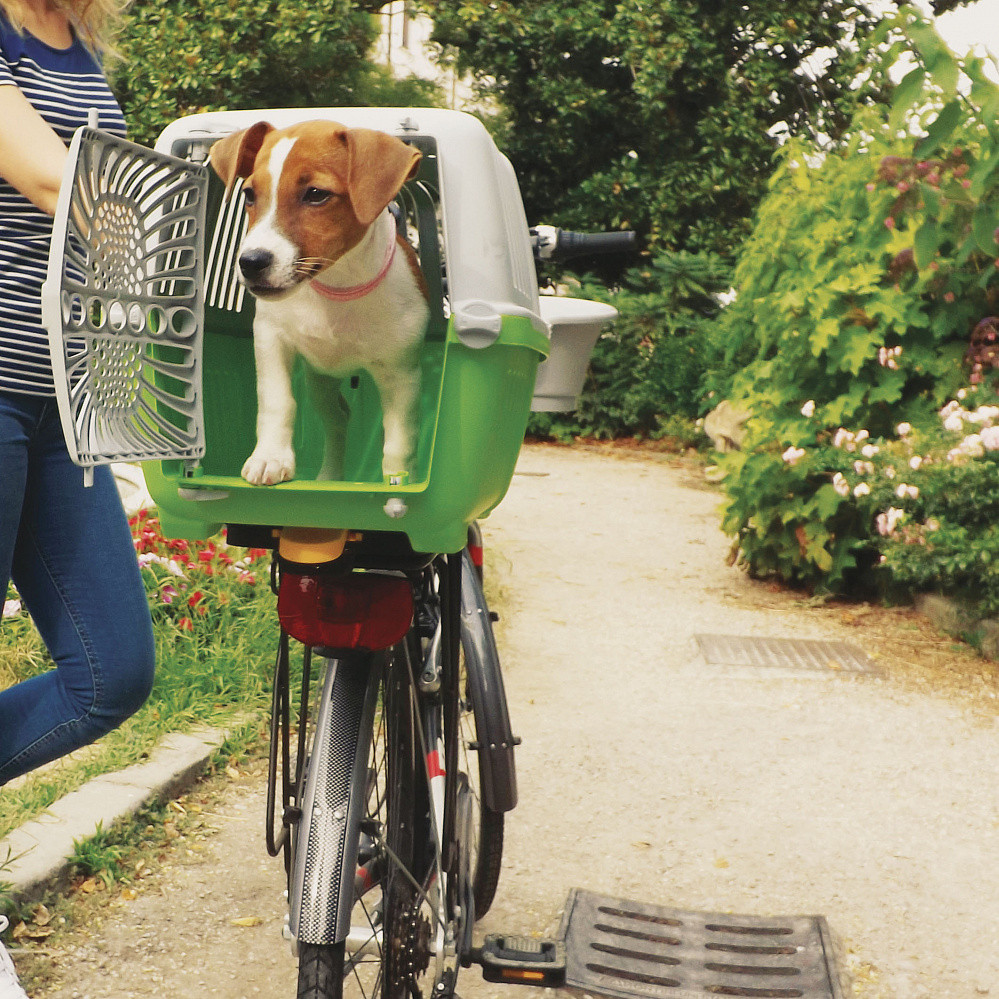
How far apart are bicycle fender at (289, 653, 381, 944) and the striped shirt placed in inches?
27.3

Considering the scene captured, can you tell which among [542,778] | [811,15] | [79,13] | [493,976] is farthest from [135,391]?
[811,15]

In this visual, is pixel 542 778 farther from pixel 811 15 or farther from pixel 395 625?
pixel 811 15

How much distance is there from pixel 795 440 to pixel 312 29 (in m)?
7.40

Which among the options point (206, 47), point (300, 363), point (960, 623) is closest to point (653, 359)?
point (206, 47)

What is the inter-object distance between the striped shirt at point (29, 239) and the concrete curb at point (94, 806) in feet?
4.46

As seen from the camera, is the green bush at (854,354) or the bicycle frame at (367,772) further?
the green bush at (854,354)

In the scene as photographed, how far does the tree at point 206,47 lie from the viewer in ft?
36.2

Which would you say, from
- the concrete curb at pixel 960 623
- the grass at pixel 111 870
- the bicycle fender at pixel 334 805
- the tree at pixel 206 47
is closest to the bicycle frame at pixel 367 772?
the bicycle fender at pixel 334 805

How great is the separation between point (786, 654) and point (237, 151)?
14.2 ft

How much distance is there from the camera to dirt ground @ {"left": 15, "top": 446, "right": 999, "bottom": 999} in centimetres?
268

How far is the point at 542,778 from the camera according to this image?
3828 mm

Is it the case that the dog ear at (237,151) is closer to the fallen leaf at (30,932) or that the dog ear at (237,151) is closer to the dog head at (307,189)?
the dog head at (307,189)

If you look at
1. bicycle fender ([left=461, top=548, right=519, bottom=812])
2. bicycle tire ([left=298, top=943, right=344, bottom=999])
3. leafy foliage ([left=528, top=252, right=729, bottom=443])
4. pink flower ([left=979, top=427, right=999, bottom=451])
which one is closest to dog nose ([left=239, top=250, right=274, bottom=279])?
bicycle tire ([left=298, top=943, right=344, bottom=999])

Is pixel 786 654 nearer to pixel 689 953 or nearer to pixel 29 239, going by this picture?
pixel 689 953
